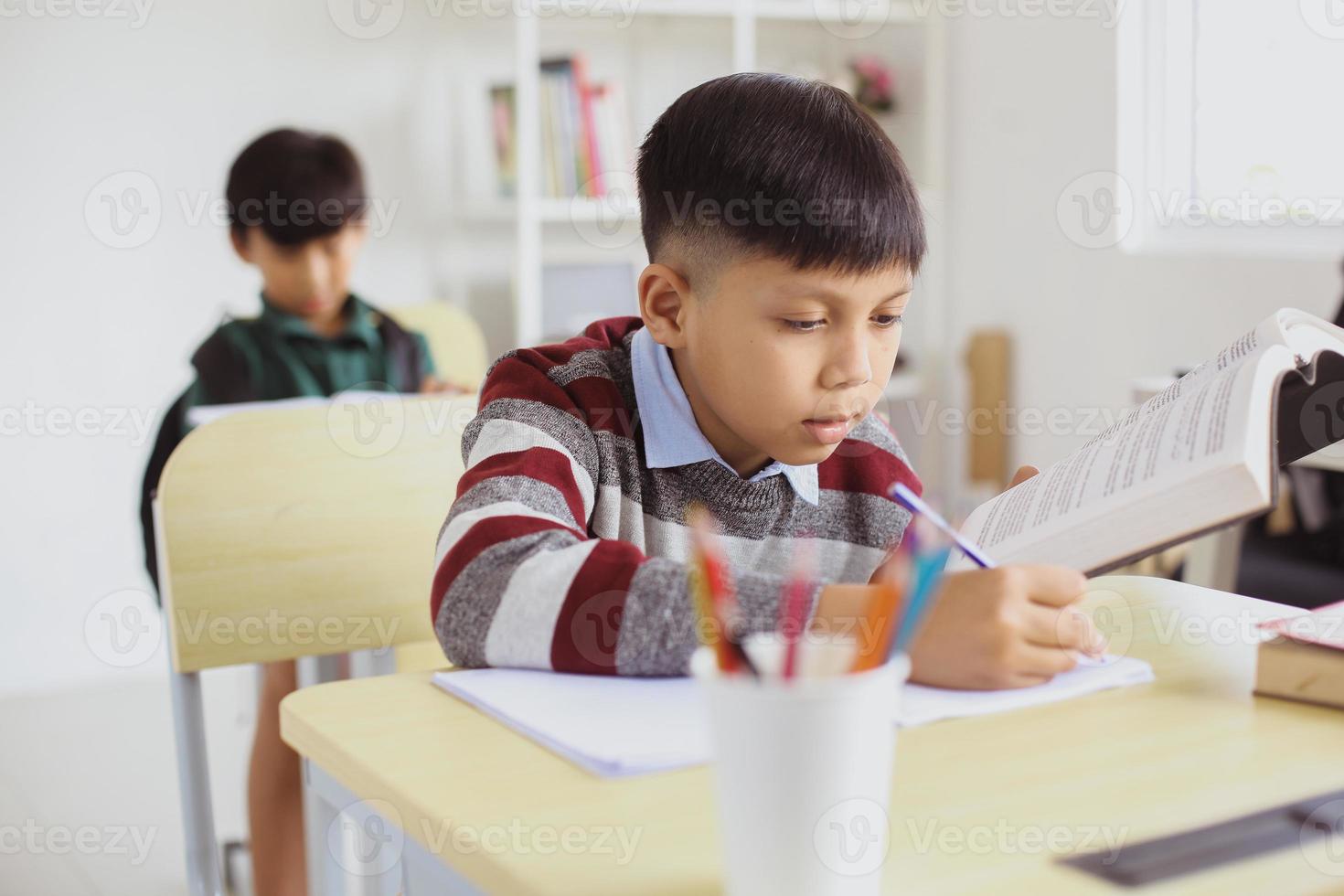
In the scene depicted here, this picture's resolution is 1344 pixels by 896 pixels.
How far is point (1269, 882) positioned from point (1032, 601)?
0.68 feet

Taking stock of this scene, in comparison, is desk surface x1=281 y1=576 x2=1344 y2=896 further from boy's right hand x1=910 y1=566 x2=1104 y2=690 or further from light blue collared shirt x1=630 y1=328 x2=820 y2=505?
light blue collared shirt x1=630 y1=328 x2=820 y2=505

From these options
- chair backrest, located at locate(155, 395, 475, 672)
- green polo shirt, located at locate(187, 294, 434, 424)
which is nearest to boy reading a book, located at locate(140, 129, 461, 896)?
green polo shirt, located at locate(187, 294, 434, 424)

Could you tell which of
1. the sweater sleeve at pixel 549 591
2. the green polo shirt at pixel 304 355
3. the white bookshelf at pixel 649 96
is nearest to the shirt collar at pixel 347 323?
the green polo shirt at pixel 304 355

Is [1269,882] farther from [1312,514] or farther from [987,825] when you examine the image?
[1312,514]

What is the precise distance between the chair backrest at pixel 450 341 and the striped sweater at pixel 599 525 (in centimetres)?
142

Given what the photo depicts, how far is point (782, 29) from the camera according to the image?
11.1 feet

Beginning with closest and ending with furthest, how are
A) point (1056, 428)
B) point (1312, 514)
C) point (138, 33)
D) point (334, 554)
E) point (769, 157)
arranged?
1. point (769, 157)
2. point (334, 554)
3. point (1312, 514)
4. point (138, 33)
5. point (1056, 428)

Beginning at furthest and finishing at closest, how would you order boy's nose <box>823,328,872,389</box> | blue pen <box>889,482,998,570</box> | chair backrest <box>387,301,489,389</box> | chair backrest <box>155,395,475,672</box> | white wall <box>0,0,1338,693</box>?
1. white wall <box>0,0,1338,693</box>
2. chair backrest <box>387,301,489,389</box>
3. chair backrest <box>155,395,475,672</box>
4. boy's nose <box>823,328,872,389</box>
5. blue pen <box>889,482,998,570</box>

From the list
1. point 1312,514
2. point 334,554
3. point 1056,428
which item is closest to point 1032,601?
point 334,554

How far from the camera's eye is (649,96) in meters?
3.25

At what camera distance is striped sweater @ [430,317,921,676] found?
2.24 ft

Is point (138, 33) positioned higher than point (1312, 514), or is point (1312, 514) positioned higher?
point (138, 33)

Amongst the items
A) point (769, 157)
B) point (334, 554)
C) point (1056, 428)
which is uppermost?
point (769, 157)

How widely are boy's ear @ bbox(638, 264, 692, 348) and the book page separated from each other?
276 millimetres
